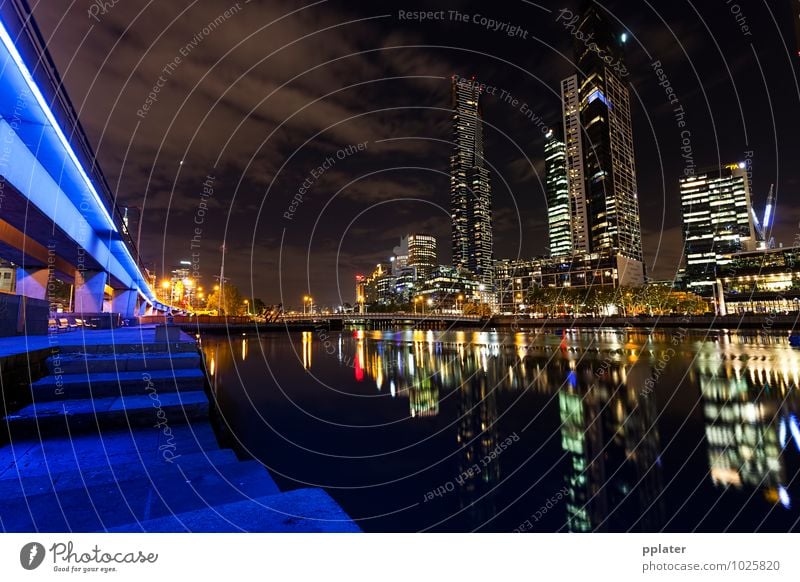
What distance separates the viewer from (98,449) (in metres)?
4.97

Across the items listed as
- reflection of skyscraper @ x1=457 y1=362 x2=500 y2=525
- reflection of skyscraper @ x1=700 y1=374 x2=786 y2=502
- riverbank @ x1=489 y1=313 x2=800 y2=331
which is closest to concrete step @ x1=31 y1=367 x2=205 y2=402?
reflection of skyscraper @ x1=457 y1=362 x2=500 y2=525

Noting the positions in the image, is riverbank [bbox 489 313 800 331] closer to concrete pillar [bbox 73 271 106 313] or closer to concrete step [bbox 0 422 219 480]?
concrete step [bbox 0 422 219 480]

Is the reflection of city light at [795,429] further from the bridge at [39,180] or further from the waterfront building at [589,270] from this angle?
the waterfront building at [589,270]

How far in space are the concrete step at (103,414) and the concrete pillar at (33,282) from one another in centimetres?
2054

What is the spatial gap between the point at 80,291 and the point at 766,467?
3516 centimetres

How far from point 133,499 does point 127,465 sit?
3.39 feet

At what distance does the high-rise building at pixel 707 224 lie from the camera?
446 ft

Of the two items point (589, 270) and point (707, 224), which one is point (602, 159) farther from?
point (589, 270)

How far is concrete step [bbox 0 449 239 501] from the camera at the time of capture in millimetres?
3791

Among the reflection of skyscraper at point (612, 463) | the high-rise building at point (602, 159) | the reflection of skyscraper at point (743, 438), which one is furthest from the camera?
the high-rise building at point (602, 159)

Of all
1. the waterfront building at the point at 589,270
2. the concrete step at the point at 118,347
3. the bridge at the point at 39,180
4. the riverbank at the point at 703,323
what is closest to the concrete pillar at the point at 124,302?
the bridge at the point at 39,180

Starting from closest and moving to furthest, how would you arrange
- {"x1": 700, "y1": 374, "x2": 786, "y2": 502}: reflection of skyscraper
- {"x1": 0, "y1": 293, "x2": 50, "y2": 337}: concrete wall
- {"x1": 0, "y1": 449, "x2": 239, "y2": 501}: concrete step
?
{"x1": 0, "y1": 449, "x2": 239, "y2": 501}: concrete step
{"x1": 700, "y1": 374, "x2": 786, "y2": 502}: reflection of skyscraper
{"x1": 0, "y1": 293, "x2": 50, "y2": 337}: concrete wall

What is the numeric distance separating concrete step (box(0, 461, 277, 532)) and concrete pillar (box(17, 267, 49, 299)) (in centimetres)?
2360
